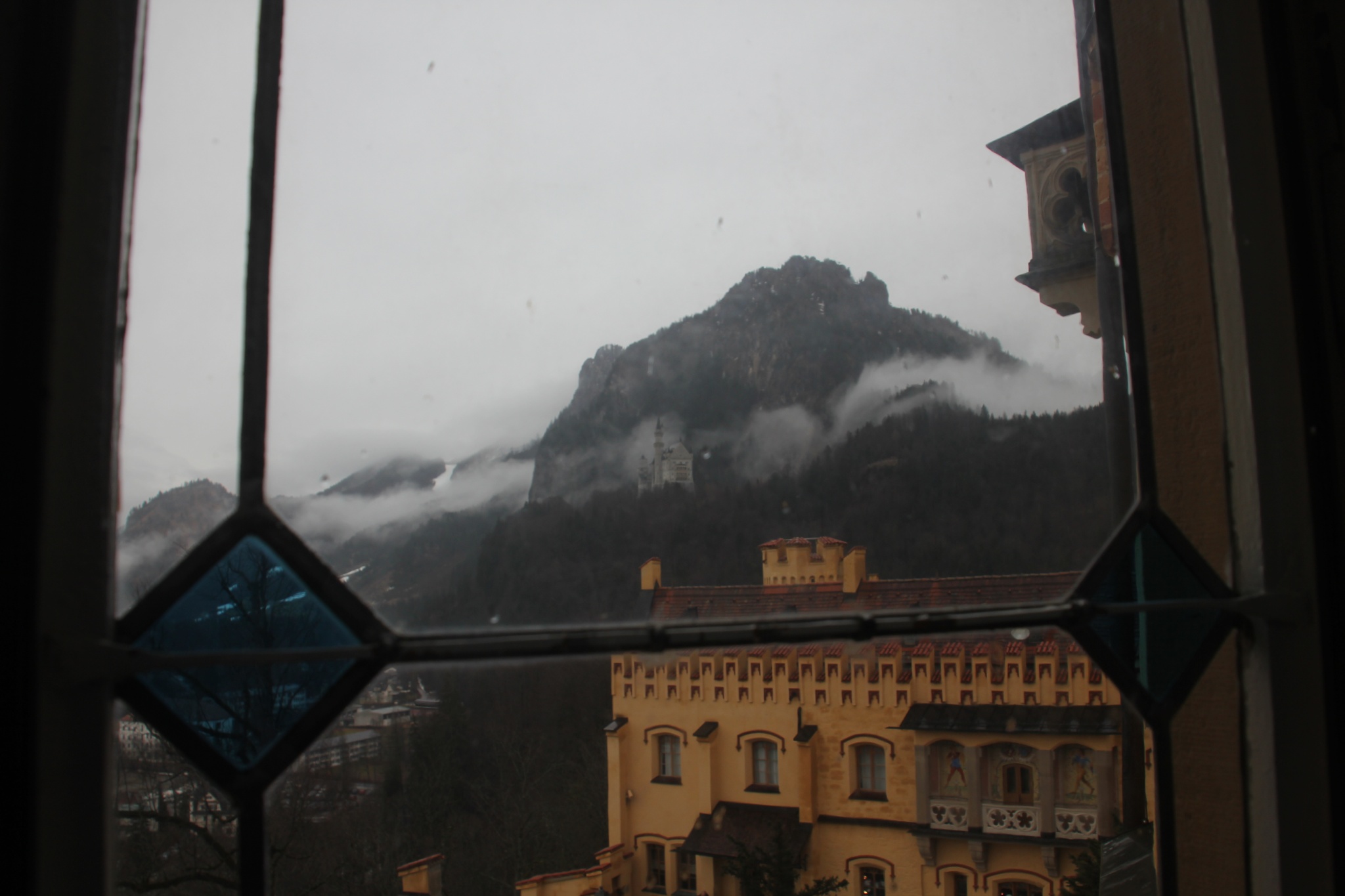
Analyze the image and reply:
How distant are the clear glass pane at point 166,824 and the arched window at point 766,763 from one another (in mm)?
730

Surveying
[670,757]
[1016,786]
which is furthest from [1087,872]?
[670,757]

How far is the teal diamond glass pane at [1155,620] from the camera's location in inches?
20.0

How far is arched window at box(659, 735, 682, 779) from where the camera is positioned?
1022mm

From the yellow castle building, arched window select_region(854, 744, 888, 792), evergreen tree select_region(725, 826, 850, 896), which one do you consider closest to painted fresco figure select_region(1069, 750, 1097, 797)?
the yellow castle building

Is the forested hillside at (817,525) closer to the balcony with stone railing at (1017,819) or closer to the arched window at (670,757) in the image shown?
the arched window at (670,757)

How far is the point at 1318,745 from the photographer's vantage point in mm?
454

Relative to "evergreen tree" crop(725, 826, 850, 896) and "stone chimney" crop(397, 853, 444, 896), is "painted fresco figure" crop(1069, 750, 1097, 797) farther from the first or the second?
"stone chimney" crop(397, 853, 444, 896)

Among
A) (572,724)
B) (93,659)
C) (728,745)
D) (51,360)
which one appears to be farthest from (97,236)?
(728,745)

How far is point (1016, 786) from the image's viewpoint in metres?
1.36

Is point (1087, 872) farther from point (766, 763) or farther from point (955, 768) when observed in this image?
point (766, 763)

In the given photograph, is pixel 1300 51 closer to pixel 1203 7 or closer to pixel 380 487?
pixel 1203 7

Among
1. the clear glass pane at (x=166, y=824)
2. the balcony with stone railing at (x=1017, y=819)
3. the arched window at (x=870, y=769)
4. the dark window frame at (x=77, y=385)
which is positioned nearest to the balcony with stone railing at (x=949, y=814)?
the balcony with stone railing at (x=1017, y=819)

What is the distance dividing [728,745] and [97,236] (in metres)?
1.03

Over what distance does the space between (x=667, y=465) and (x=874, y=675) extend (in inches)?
22.2
